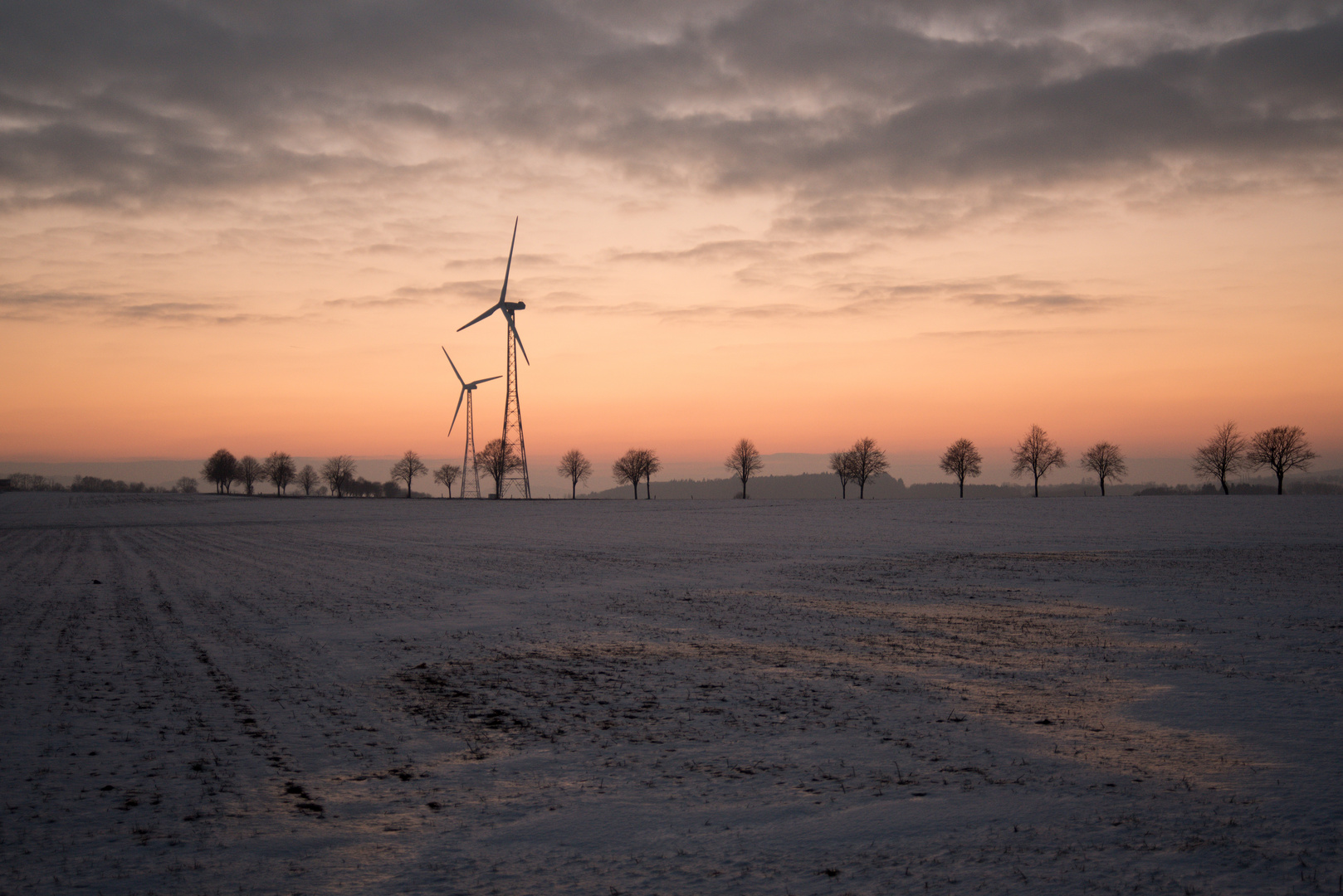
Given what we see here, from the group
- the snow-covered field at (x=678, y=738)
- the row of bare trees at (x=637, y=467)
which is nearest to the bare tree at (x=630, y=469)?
the row of bare trees at (x=637, y=467)

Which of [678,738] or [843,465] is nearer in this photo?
[678,738]

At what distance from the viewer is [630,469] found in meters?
169

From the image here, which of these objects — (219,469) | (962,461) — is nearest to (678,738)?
(962,461)

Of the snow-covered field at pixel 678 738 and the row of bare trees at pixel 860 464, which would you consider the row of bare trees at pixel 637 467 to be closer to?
the row of bare trees at pixel 860 464

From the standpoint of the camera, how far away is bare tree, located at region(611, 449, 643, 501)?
16800cm

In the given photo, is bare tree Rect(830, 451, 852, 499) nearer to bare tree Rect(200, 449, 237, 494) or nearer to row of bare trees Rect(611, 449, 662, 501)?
row of bare trees Rect(611, 449, 662, 501)

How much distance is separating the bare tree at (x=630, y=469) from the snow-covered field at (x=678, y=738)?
142106 mm

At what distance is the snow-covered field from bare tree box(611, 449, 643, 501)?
466 ft

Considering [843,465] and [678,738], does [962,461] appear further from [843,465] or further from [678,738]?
[678,738]

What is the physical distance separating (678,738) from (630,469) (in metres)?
159

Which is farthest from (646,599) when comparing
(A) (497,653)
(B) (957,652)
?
(B) (957,652)

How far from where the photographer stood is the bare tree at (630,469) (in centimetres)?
16800

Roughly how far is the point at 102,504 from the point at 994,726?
127 metres

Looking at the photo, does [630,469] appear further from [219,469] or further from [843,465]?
[219,469]
